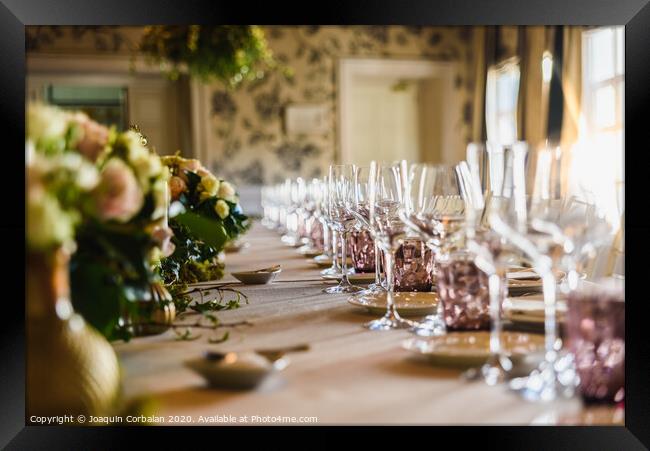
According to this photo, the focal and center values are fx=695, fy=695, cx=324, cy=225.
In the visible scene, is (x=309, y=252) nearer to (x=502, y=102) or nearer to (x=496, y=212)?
(x=496, y=212)

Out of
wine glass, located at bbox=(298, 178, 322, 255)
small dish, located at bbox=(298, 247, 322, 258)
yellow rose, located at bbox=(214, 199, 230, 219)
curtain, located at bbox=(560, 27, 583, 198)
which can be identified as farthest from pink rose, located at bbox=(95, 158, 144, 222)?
curtain, located at bbox=(560, 27, 583, 198)

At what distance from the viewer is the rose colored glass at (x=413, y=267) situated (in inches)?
51.3

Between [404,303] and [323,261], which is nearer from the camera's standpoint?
[404,303]

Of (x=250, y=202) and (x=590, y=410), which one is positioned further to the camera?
(x=250, y=202)

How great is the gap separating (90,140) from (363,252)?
0.93 metres

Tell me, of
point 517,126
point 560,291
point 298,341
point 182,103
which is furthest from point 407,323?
point 182,103

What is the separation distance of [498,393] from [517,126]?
5.06m

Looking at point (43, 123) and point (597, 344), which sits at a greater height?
point (43, 123)

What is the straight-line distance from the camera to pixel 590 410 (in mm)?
636

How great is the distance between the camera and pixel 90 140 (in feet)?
2.51

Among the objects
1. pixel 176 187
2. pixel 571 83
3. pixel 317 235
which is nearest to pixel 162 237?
pixel 176 187

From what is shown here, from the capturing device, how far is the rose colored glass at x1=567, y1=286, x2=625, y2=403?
65cm

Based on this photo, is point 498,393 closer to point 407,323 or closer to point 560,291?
point 407,323

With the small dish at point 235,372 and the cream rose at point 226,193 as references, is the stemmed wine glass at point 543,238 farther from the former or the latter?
the cream rose at point 226,193
